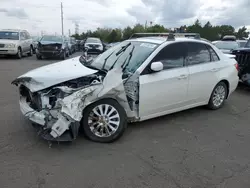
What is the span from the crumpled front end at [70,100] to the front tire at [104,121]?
12 cm

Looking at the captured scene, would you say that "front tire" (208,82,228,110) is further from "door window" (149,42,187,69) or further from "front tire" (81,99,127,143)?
"front tire" (81,99,127,143)

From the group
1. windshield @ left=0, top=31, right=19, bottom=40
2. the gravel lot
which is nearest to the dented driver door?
the gravel lot

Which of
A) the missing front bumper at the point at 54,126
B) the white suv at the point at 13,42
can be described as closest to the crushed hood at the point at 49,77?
the missing front bumper at the point at 54,126

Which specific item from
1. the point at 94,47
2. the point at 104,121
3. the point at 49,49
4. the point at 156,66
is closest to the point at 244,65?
the point at 156,66

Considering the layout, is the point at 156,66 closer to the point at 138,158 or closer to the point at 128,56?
the point at 128,56

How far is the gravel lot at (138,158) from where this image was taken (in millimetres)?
2818

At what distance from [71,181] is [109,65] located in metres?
2.28

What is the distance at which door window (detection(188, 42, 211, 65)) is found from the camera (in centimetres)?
474

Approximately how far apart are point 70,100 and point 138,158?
4.20ft

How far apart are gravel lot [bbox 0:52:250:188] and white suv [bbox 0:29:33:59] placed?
11.8 meters

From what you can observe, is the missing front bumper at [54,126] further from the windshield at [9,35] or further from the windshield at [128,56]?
the windshield at [9,35]

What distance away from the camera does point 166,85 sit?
4250 mm

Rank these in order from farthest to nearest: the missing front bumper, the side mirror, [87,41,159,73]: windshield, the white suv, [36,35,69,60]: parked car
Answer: [36,35,69,60]: parked car → the white suv → [87,41,159,73]: windshield → the side mirror → the missing front bumper

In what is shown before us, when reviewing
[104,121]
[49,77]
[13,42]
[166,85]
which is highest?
[13,42]
